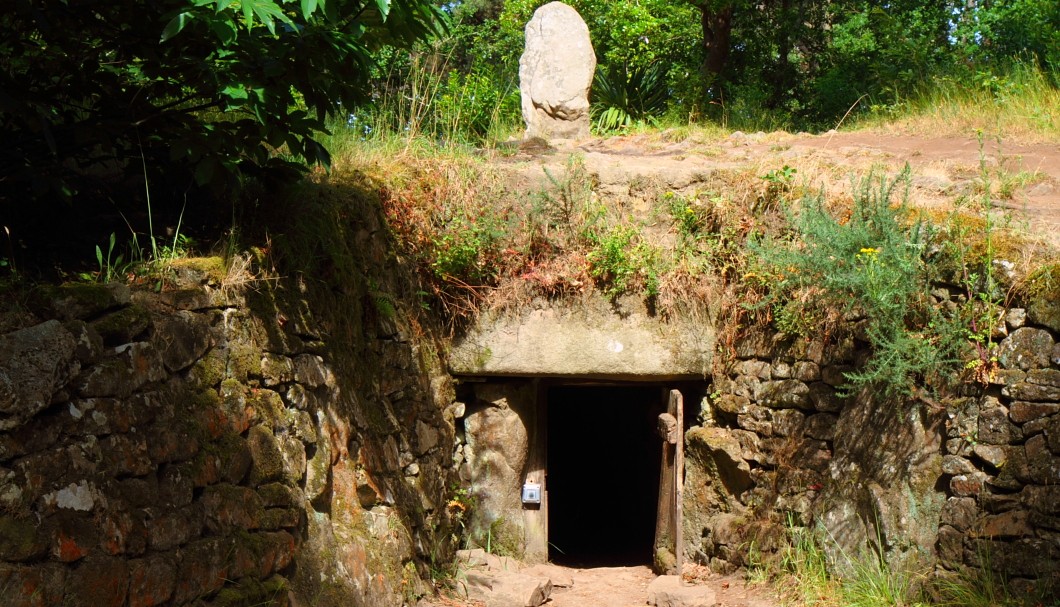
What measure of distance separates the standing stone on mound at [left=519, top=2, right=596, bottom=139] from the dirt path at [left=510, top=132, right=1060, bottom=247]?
1.14ft

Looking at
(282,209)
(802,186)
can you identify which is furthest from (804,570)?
(282,209)

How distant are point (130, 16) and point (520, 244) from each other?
3.81 meters

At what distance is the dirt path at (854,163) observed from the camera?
23.7ft

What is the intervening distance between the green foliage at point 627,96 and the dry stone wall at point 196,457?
5.79 m

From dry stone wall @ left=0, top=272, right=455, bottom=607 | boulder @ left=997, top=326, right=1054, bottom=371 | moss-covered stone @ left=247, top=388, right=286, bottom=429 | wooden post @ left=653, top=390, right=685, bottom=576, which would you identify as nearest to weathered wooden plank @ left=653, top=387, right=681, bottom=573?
wooden post @ left=653, top=390, right=685, bottom=576

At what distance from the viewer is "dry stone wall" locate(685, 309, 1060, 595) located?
5629mm

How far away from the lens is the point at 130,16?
4.35m

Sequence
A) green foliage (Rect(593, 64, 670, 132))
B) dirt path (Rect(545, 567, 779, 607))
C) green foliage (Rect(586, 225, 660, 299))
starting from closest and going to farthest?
dirt path (Rect(545, 567, 779, 607)) → green foliage (Rect(586, 225, 660, 299)) → green foliage (Rect(593, 64, 670, 132))

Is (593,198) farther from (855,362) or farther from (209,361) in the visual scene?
(209,361)

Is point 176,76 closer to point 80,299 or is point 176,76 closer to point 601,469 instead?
point 80,299

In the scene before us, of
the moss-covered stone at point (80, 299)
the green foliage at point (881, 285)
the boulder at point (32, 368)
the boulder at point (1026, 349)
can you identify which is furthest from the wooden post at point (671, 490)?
the boulder at point (32, 368)

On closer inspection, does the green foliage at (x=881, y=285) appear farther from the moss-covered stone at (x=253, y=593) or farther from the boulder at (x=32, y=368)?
the boulder at (x=32, y=368)

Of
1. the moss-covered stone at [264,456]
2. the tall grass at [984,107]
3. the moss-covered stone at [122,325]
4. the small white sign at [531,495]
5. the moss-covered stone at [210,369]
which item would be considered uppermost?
the tall grass at [984,107]

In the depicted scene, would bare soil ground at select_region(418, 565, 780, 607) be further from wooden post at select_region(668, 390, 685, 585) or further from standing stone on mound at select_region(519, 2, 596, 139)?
standing stone on mound at select_region(519, 2, 596, 139)
